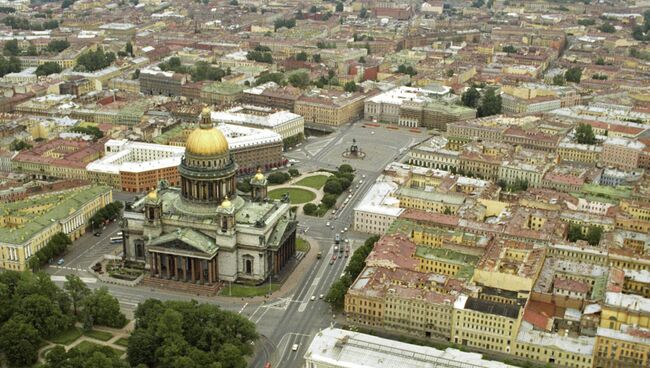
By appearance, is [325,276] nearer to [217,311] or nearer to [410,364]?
[217,311]

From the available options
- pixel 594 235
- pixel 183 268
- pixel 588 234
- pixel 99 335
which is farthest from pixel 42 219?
pixel 594 235

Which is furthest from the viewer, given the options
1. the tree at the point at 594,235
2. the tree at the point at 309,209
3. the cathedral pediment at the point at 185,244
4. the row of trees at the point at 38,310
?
the tree at the point at 309,209

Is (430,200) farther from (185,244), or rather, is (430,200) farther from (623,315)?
(623,315)

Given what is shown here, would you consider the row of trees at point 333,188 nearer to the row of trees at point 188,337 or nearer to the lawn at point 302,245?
the lawn at point 302,245

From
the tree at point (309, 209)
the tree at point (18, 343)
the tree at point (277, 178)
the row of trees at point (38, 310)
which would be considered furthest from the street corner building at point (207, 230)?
the tree at point (277, 178)

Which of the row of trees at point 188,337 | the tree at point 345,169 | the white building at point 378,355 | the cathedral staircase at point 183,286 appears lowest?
the cathedral staircase at point 183,286

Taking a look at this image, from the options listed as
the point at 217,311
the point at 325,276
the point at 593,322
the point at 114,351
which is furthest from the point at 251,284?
the point at 593,322

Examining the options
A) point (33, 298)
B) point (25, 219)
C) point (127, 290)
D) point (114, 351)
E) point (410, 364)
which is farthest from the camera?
point (25, 219)
